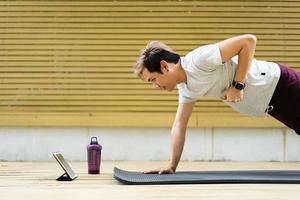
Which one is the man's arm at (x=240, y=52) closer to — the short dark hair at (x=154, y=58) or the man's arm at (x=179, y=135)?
the short dark hair at (x=154, y=58)

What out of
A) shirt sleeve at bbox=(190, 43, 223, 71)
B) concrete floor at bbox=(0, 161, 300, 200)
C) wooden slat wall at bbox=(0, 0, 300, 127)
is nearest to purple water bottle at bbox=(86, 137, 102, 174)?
concrete floor at bbox=(0, 161, 300, 200)

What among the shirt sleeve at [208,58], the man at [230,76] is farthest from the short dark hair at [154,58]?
the shirt sleeve at [208,58]

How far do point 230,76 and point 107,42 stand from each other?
88.6 inches

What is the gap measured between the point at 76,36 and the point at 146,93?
0.83 meters

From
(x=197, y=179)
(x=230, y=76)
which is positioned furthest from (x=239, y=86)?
(x=197, y=179)

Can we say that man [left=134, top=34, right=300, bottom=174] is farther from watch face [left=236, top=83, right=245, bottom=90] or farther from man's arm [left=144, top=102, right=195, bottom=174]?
man's arm [left=144, top=102, right=195, bottom=174]

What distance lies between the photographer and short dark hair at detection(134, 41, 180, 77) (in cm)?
239

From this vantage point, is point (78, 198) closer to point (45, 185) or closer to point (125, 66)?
point (45, 185)

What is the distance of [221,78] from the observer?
2402mm

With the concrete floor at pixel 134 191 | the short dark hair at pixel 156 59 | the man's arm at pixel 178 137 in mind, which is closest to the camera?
the concrete floor at pixel 134 191

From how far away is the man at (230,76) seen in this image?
230 cm

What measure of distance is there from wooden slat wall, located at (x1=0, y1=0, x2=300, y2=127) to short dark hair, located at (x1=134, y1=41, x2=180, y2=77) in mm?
2044

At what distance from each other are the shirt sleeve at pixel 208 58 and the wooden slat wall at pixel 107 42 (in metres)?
2.13

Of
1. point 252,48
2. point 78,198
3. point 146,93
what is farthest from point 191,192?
point 146,93
